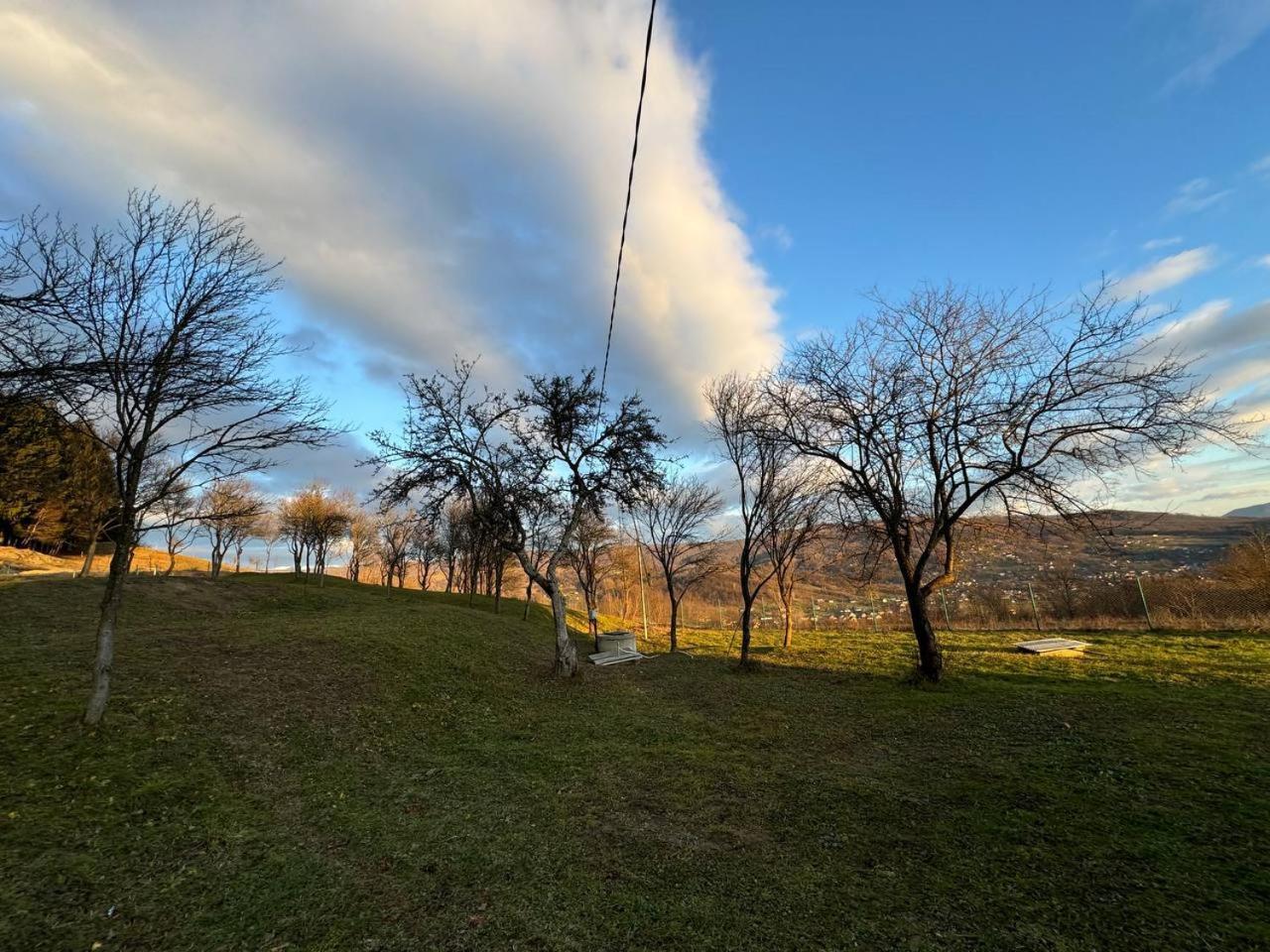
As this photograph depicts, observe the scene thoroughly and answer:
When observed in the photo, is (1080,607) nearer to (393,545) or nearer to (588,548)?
(588,548)

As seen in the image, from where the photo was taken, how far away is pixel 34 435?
245 inches

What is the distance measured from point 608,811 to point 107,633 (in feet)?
22.3

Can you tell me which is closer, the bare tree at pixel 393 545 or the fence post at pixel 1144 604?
the fence post at pixel 1144 604

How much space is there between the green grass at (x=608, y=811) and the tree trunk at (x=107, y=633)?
13.6 inches

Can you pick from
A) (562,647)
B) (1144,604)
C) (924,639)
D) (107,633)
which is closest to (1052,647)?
(924,639)

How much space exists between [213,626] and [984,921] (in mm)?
17694

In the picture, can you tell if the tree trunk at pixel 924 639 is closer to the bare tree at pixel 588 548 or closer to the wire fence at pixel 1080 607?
the wire fence at pixel 1080 607

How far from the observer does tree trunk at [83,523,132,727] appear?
20.3 ft

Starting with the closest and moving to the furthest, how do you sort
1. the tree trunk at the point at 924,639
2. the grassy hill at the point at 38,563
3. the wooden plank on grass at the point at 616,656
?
the tree trunk at the point at 924,639, the wooden plank on grass at the point at 616,656, the grassy hill at the point at 38,563

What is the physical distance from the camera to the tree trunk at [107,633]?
20.3 feet

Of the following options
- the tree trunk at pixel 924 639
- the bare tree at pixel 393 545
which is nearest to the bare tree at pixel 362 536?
the bare tree at pixel 393 545

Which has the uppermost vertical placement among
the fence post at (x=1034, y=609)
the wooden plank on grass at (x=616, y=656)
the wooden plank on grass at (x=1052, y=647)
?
the fence post at (x=1034, y=609)

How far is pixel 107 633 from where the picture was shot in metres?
6.36

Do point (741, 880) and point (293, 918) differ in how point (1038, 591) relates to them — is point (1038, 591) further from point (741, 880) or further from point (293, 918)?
point (293, 918)
